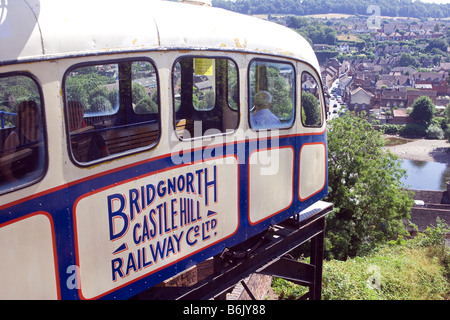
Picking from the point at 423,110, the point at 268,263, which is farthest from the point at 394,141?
the point at 268,263

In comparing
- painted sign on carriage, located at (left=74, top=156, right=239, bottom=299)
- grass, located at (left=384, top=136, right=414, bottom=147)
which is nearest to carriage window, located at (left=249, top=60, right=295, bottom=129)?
painted sign on carriage, located at (left=74, top=156, right=239, bottom=299)

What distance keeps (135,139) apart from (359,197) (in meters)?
19.9

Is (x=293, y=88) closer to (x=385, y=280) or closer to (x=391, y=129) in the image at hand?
(x=385, y=280)

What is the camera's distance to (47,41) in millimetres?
3027

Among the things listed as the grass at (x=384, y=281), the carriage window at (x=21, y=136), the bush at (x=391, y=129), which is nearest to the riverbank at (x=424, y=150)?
the bush at (x=391, y=129)

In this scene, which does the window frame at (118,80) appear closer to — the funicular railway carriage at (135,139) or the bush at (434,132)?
the funicular railway carriage at (135,139)

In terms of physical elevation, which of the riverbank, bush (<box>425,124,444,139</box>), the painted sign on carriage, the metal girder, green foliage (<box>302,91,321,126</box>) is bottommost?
the riverbank

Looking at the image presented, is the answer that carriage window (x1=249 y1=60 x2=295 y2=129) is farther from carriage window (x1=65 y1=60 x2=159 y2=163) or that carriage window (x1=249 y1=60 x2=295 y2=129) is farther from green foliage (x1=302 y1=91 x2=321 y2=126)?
carriage window (x1=65 y1=60 x2=159 y2=163)

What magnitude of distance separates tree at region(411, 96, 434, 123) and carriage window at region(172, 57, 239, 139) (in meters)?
72.0

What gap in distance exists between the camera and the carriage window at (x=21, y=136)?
2.98 metres

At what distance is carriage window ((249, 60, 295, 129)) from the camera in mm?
4734

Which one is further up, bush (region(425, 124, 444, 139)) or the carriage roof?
the carriage roof
